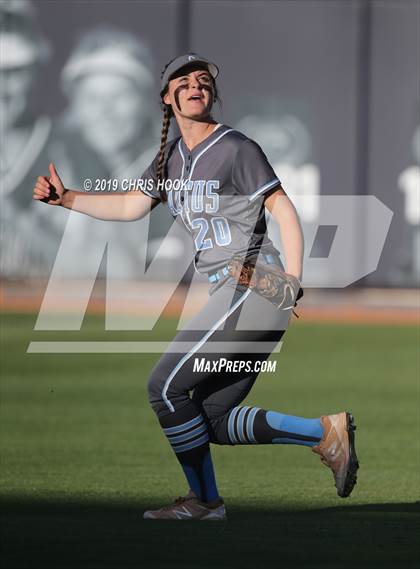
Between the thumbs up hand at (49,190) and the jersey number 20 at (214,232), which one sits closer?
the jersey number 20 at (214,232)

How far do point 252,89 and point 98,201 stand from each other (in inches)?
843

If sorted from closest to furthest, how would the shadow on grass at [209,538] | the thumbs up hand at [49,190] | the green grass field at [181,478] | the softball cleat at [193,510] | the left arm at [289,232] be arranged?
the shadow on grass at [209,538] < the green grass field at [181,478] < the left arm at [289,232] < the softball cleat at [193,510] < the thumbs up hand at [49,190]

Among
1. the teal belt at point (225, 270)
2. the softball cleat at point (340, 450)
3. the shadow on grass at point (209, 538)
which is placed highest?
the teal belt at point (225, 270)

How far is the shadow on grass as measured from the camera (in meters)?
5.12

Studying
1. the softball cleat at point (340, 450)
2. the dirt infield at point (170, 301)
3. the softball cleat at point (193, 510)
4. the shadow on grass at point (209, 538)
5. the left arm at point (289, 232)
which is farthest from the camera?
the dirt infield at point (170, 301)

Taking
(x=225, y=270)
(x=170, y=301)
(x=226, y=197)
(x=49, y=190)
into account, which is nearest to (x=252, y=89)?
(x=170, y=301)

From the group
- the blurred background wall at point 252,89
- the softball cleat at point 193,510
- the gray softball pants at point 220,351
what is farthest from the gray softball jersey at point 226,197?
the blurred background wall at point 252,89

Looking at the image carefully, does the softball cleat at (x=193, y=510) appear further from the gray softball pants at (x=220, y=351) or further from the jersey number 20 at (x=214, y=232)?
the jersey number 20 at (x=214, y=232)

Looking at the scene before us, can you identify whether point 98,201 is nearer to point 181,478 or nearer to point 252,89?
point 181,478

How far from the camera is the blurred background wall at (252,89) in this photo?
27.0 metres

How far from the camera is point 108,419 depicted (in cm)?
1049

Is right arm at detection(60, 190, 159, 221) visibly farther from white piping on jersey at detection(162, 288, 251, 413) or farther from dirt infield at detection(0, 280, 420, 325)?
dirt infield at detection(0, 280, 420, 325)

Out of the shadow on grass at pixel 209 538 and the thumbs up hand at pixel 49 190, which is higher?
the thumbs up hand at pixel 49 190

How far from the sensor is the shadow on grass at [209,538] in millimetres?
5121
